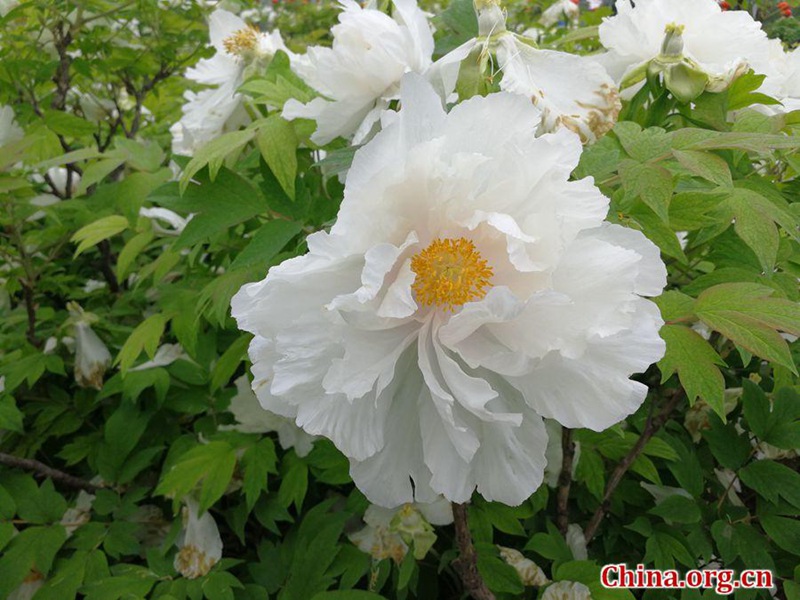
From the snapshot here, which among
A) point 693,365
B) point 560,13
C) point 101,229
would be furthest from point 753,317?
point 560,13

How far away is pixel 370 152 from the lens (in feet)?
2.58

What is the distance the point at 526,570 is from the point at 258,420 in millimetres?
731

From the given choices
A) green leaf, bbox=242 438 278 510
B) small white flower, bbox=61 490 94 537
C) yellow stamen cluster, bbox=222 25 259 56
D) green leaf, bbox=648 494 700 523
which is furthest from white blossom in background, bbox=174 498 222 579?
yellow stamen cluster, bbox=222 25 259 56

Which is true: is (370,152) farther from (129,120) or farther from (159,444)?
(129,120)

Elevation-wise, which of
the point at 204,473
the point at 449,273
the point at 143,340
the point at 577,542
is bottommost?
the point at 577,542

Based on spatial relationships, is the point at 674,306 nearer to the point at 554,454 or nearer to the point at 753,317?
the point at 753,317

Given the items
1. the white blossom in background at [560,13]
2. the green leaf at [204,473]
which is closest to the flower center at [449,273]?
the green leaf at [204,473]

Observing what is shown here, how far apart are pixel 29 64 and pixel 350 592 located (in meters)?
1.71

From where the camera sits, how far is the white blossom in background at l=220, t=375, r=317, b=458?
1551 mm

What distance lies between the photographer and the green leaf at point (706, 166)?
97 centimetres

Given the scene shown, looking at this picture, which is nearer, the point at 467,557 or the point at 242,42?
the point at 467,557

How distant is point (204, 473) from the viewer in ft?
4.80

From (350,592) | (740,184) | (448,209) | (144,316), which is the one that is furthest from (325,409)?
(144,316)

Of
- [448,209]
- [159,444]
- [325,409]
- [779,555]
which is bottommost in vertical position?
[779,555]
